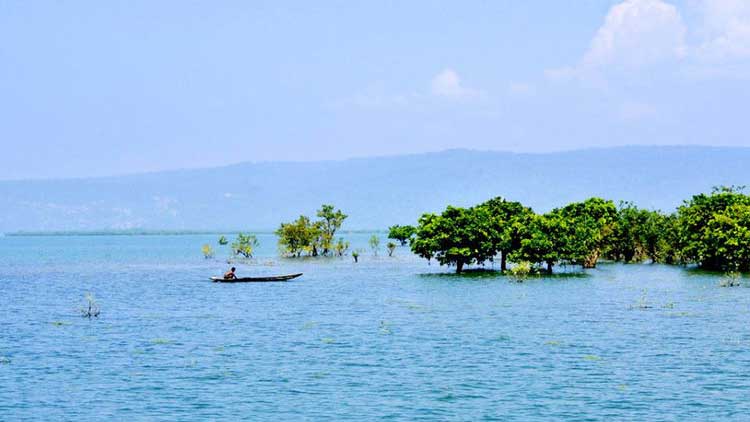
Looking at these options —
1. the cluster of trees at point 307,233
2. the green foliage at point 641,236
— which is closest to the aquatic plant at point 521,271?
the green foliage at point 641,236

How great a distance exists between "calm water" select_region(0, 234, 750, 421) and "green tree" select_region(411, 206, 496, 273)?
20175 mm

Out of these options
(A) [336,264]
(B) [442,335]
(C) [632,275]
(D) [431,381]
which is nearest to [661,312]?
(B) [442,335]

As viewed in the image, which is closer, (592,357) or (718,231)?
(592,357)

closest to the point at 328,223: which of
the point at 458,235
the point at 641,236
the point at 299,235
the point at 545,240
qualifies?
the point at 299,235

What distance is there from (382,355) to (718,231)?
7377 centimetres

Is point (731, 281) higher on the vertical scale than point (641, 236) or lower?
lower

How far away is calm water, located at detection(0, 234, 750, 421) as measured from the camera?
38.4 metres

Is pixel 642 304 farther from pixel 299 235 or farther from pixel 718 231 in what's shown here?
pixel 299 235

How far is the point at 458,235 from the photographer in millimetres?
112312

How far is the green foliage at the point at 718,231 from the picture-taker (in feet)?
361

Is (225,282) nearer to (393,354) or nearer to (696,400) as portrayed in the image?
(393,354)

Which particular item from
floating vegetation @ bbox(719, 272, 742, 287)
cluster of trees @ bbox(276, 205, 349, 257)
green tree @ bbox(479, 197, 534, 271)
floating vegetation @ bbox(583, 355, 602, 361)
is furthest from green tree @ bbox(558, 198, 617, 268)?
floating vegetation @ bbox(583, 355, 602, 361)

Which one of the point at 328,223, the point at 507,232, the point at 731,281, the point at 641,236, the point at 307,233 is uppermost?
the point at 328,223

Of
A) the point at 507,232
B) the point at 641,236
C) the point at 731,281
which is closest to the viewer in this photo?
the point at 731,281
